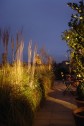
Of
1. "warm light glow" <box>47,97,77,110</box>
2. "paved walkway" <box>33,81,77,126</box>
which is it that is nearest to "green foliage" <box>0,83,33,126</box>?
"paved walkway" <box>33,81,77,126</box>

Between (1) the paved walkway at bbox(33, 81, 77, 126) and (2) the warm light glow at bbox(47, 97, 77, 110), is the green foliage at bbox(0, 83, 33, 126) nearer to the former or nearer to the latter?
(1) the paved walkway at bbox(33, 81, 77, 126)

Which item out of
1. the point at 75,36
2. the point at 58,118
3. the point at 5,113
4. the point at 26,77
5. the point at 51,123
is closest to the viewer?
the point at 5,113

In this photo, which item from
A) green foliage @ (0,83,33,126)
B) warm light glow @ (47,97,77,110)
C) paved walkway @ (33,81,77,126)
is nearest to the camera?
green foliage @ (0,83,33,126)

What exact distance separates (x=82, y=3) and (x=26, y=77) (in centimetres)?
267

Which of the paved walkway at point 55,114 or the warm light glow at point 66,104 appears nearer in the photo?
the paved walkway at point 55,114

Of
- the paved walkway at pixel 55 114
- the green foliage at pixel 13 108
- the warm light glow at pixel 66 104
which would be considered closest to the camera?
the green foliage at pixel 13 108

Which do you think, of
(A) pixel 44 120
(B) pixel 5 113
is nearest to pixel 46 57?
(A) pixel 44 120

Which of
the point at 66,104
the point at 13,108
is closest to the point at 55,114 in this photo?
the point at 66,104

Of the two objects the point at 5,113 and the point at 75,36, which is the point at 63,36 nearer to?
the point at 75,36

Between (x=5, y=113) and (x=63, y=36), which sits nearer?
(x=5, y=113)

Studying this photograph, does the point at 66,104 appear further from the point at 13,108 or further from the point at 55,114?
the point at 13,108

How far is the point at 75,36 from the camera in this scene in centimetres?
681

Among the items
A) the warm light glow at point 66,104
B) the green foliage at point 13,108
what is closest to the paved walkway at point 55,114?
the warm light glow at point 66,104

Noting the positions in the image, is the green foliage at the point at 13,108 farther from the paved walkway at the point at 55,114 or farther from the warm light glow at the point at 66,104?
the warm light glow at the point at 66,104
